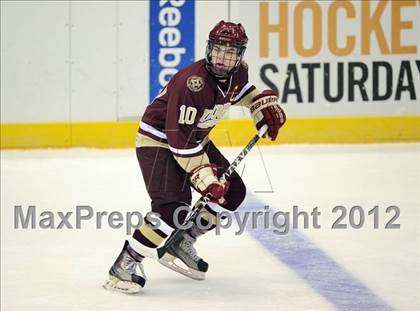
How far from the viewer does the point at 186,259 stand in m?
3.49

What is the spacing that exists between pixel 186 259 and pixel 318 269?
0.48 metres

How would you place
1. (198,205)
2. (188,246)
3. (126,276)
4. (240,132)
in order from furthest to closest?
(240,132) → (188,246) → (198,205) → (126,276)

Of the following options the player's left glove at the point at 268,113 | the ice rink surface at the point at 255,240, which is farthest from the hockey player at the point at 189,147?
the ice rink surface at the point at 255,240

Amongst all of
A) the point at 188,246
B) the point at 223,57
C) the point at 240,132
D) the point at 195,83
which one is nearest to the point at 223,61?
the point at 223,57

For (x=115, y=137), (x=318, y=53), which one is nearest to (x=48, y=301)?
(x=115, y=137)

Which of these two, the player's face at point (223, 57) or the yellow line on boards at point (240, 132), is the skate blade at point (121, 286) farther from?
the yellow line on boards at point (240, 132)

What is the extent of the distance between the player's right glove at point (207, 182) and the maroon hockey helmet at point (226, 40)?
1.03 ft

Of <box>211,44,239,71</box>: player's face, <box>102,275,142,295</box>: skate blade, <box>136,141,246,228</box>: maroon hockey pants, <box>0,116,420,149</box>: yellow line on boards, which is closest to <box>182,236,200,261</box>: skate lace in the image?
<box>136,141,246,228</box>: maroon hockey pants

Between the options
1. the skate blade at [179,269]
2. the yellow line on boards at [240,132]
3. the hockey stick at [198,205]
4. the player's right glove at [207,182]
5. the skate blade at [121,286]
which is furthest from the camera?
the yellow line on boards at [240,132]

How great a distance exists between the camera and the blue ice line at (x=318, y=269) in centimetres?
310

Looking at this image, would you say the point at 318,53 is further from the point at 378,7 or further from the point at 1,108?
the point at 1,108

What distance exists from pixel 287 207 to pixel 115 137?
1987 millimetres

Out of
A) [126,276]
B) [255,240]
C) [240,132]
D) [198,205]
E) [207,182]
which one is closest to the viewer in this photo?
[207,182]

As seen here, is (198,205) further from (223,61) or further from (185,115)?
(223,61)
